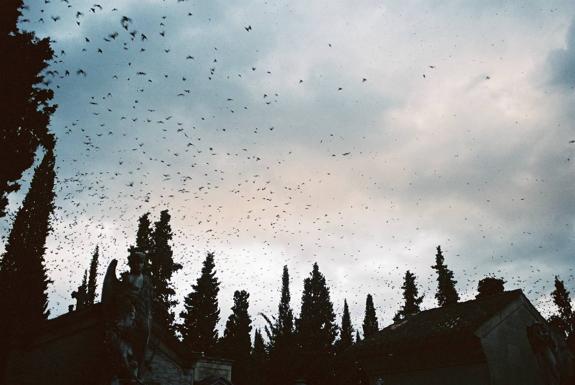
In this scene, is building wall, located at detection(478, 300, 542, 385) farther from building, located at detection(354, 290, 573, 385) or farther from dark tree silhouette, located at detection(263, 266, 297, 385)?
dark tree silhouette, located at detection(263, 266, 297, 385)

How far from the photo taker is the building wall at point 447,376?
58.8 feet

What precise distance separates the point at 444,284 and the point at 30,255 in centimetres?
4360

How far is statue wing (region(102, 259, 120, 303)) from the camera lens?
271 inches

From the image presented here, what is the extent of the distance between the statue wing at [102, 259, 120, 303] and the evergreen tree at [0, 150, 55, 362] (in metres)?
23.0

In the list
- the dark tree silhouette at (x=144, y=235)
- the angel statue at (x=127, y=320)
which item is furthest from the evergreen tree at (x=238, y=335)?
the angel statue at (x=127, y=320)

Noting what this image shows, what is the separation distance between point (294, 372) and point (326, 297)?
51208mm

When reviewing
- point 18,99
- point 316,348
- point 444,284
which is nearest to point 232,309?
point 444,284

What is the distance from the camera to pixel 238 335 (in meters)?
50.0

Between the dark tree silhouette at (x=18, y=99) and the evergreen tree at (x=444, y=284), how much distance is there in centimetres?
4565

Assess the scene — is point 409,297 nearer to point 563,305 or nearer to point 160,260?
point 563,305

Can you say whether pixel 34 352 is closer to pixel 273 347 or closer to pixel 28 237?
pixel 273 347

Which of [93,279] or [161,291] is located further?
[93,279]

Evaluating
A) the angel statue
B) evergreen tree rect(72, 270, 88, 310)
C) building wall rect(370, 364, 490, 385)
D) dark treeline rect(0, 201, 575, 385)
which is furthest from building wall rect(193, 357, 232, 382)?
evergreen tree rect(72, 270, 88, 310)

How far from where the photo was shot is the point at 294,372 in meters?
20.0
